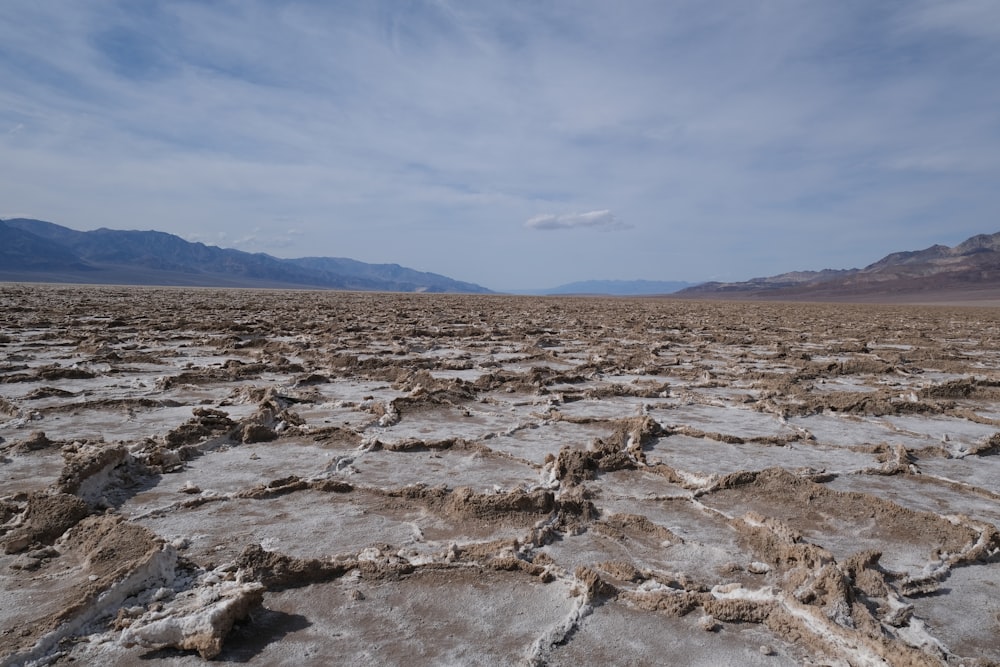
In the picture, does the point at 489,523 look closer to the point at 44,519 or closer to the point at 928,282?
the point at 44,519

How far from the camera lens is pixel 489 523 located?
99.1 inches

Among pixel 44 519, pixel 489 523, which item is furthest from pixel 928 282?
pixel 44 519

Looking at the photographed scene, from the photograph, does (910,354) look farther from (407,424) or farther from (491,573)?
(491,573)

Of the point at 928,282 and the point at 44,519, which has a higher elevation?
the point at 928,282

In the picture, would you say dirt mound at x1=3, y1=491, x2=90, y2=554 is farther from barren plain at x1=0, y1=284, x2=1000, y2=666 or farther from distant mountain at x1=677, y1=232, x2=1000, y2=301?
distant mountain at x1=677, y1=232, x2=1000, y2=301

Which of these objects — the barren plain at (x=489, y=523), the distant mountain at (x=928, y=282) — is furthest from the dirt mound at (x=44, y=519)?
the distant mountain at (x=928, y=282)

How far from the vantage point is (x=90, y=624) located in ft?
5.57

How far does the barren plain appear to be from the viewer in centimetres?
171

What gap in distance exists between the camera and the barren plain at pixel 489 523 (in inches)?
67.2

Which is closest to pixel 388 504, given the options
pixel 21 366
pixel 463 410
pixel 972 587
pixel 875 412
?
pixel 463 410

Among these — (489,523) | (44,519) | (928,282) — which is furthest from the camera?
(928,282)

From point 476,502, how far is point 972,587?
71.2 inches

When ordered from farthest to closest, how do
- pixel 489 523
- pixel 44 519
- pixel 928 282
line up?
1. pixel 928 282
2. pixel 489 523
3. pixel 44 519

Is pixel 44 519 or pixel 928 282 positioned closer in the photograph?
pixel 44 519
